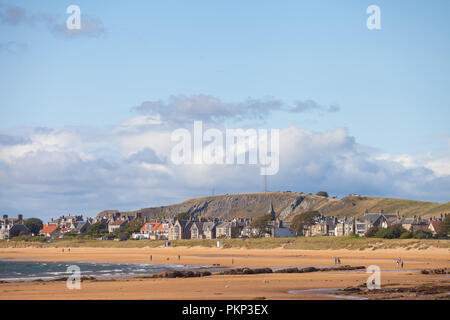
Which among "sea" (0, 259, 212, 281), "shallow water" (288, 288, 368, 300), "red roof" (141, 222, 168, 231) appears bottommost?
"sea" (0, 259, 212, 281)

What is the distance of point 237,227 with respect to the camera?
124 meters

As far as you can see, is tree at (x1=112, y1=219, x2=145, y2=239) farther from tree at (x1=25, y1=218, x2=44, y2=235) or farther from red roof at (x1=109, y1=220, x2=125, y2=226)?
tree at (x1=25, y1=218, x2=44, y2=235)

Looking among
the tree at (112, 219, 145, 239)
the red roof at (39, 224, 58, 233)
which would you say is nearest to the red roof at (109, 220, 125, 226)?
the tree at (112, 219, 145, 239)

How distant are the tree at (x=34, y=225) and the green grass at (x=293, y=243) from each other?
3751 centimetres

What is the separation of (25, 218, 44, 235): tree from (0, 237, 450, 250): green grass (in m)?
37.5

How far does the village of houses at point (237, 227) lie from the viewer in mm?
111250

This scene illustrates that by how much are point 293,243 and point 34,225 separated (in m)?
106

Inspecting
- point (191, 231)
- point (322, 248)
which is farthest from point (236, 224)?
point (322, 248)

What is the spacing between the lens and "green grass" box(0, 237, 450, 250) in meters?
73.8

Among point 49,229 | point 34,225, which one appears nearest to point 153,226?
point 49,229

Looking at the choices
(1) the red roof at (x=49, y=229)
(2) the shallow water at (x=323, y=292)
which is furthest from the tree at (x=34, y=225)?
(2) the shallow water at (x=323, y=292)

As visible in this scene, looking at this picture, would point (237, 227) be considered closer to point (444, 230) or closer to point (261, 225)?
point (261, 225)

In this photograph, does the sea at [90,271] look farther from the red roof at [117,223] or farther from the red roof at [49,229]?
the red roof at [49,229]

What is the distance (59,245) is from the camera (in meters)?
125
